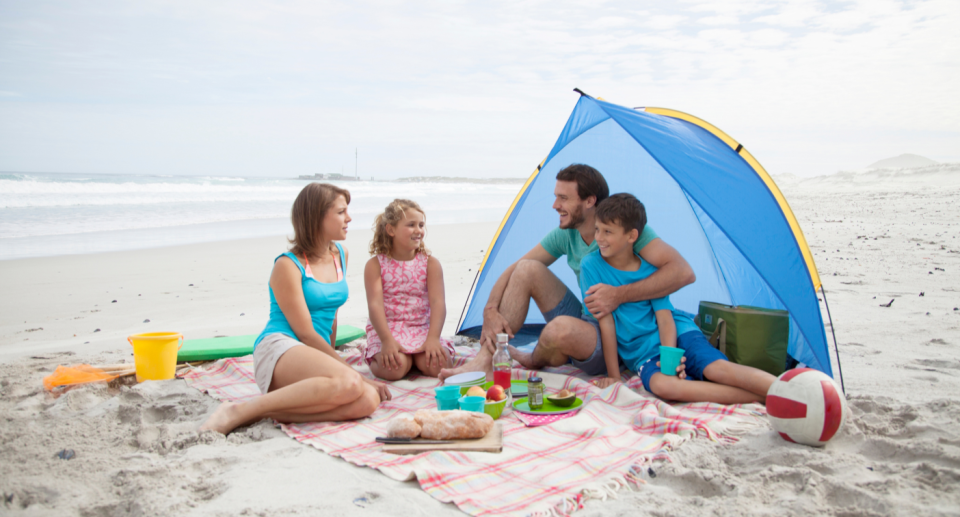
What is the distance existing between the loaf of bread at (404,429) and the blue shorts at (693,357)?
1317 millimetres

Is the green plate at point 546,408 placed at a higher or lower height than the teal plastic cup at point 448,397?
lower

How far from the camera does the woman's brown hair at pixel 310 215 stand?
306cm

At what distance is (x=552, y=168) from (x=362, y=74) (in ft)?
44.3

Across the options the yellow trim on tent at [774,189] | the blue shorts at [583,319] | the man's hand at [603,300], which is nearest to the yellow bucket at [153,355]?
the blue shorts at [583,319]

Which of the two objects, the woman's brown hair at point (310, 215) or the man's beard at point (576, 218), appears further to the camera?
the man's beard at point (576, 218)

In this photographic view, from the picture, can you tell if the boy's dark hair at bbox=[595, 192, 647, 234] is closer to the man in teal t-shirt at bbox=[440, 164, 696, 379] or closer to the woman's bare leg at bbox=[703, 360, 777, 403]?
the man in teal t-shirt at bbox=[440, 164, 696, 379]

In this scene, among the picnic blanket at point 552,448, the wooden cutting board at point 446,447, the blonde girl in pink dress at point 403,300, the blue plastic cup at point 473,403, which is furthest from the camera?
the blonde girl in pink dress at point 403,300

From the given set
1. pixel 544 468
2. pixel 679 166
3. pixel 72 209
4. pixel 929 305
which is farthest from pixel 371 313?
pixel 72 209

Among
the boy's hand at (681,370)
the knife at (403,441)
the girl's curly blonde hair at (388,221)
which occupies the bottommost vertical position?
Result: the knife at (403,441)

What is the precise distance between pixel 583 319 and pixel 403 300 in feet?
3.76

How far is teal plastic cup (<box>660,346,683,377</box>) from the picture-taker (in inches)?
114

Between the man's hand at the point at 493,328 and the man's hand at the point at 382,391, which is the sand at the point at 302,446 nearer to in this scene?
the man's hand at the point at 382,391

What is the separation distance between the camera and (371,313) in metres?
3.53

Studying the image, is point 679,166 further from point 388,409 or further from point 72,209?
point 72,209
